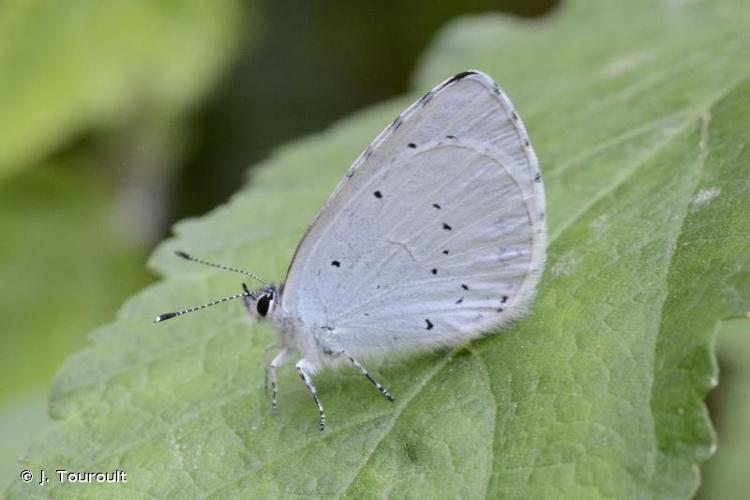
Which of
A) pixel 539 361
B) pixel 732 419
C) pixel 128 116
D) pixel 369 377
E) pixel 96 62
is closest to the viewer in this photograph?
pixel 539 361

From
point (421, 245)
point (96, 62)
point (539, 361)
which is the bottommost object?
point (539, 361)

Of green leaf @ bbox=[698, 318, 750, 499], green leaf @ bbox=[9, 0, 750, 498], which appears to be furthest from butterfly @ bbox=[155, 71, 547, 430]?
green leaf @ bbox=[698, 318, 750, 499]

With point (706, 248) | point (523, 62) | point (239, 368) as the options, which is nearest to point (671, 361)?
point (706, 248)

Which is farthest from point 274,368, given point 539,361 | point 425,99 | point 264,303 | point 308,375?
point 425,99

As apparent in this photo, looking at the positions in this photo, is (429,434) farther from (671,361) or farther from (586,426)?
(671,361)

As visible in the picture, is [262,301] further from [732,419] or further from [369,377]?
[732,419]

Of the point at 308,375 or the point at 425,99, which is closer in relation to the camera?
the point at 425,99

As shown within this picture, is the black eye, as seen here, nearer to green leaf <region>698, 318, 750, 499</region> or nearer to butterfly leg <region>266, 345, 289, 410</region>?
butterfly leg <region>266, 345, 289, 410</region>

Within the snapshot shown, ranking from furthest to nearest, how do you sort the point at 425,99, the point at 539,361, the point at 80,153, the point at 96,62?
the point at 80,153
the point at 96,62
the point at 425,99
the point at 539,361

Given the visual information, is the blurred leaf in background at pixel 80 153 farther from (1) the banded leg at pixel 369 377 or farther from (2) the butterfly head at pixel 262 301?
(1) the banded leg at pixel 369 377
